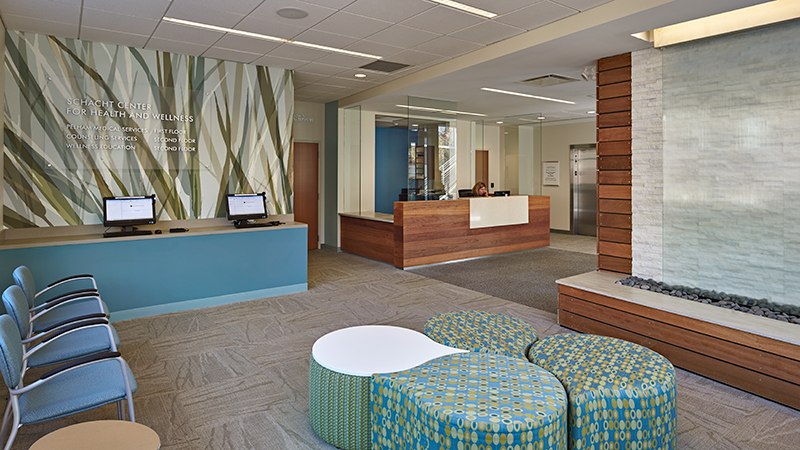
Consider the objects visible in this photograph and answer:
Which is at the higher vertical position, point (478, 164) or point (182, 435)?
point (478, 164)

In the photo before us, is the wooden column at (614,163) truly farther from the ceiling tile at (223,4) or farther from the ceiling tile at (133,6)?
the ceiling tile at (133,6)

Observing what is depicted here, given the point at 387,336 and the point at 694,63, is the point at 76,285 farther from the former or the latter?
the point at 694,63

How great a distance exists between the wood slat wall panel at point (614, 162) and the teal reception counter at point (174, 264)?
3.78 metres

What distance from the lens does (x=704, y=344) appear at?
3.40m


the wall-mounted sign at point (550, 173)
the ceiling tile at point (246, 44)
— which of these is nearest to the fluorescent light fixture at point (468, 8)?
the ceiling tile at point (246, 44)

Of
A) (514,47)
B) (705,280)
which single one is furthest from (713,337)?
(514,47)

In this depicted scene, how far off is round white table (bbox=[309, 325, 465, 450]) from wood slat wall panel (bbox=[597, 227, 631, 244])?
3012mm

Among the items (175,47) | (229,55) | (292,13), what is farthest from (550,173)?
(175,47)

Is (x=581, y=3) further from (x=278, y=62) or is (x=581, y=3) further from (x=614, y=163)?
(x=278, y=62)

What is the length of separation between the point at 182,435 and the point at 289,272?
11.3 feet

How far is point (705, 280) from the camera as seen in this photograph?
4195mm

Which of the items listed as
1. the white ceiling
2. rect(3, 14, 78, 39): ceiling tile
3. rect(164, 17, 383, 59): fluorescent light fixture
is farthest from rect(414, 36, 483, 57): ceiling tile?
rect(3, 14, 78, 39): ceiling tile

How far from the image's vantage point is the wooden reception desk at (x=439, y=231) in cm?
756

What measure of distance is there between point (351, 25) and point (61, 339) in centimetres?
371
